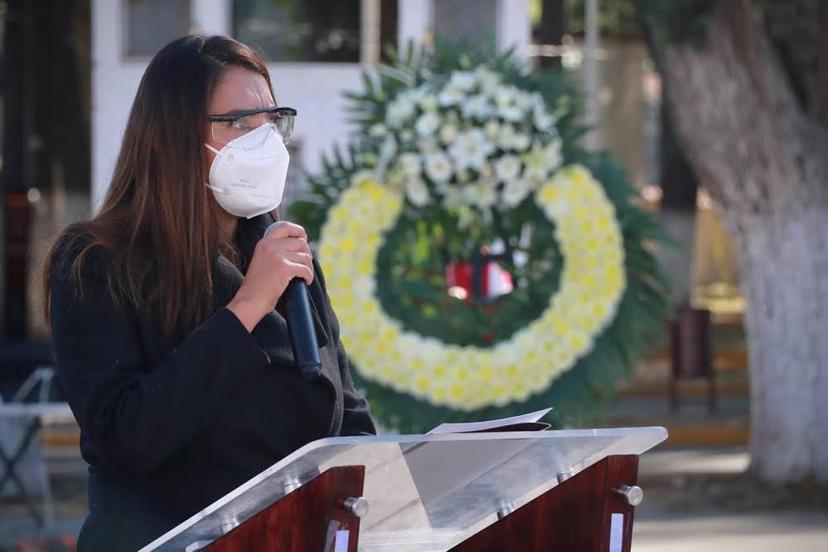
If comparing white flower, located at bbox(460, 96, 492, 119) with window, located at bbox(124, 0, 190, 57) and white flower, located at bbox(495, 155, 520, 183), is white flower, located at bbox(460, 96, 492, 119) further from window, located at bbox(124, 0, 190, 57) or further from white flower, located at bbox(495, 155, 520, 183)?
window, located at bbox(124, 0, 190, 57)


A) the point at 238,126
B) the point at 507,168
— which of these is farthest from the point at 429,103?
the point at 238,126

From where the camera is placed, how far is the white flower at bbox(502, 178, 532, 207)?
232 inches

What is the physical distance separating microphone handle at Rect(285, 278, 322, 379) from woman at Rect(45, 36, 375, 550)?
4 cm

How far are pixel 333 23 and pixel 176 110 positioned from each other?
30.7ft

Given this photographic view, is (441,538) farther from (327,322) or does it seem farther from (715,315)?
(715,315)

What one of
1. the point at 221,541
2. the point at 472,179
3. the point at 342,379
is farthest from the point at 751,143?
the point at 221,541

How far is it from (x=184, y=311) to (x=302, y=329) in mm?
179

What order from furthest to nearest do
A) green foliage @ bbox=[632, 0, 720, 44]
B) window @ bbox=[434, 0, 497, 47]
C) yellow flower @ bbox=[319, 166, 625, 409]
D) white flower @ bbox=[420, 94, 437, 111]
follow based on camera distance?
window @ bbox=[434, 0, 497, 47] → green foliage @ bbox=[632, 0, 720, 44] → white flower @ bbox=[420, 94, 437, 111] → yellow flower @ bbox=[319, 166, 625, 409]

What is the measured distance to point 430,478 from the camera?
1958 mm

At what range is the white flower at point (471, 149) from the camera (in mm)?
5875

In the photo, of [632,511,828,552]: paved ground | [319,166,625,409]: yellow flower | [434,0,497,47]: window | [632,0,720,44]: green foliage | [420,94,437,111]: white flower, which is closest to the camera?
[319,166,625,409]: yellow flower

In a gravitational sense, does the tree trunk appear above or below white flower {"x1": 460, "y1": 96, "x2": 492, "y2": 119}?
below

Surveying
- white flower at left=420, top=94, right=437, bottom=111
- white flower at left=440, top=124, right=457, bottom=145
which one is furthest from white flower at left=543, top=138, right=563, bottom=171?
white flower at left=420, top=94, right=437, bottom=111

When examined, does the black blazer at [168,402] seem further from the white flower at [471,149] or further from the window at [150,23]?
the window at [150,23]
